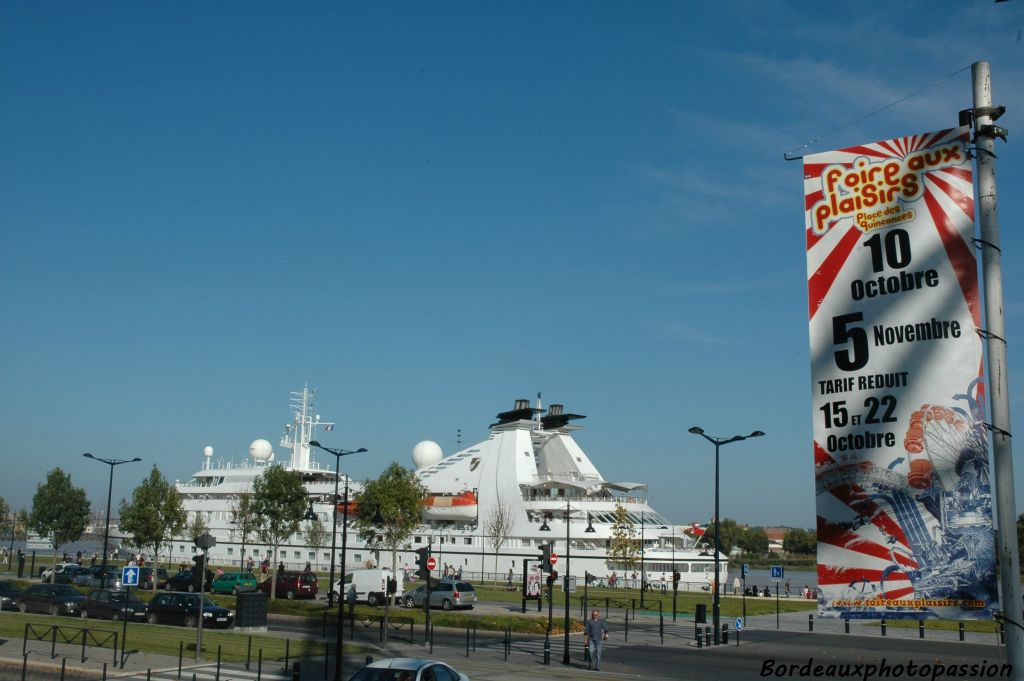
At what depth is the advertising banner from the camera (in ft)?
17.6

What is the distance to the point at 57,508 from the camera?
7644 centimetres

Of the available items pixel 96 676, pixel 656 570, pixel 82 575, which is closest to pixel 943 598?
pixel 96 676

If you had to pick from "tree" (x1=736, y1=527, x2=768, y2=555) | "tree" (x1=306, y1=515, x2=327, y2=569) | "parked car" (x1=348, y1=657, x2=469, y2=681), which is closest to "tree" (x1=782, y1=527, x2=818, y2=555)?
"tree" (x1=736, y1=527, x2=768, y2=555)

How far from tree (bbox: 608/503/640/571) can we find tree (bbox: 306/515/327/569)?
90.7ft

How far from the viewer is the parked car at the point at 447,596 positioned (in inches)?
1708

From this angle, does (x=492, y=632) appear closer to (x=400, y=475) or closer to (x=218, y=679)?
(x=218, y=679)

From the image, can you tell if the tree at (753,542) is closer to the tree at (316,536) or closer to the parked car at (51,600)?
the tree at (316,536)

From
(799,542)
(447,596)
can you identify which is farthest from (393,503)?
(799,542)

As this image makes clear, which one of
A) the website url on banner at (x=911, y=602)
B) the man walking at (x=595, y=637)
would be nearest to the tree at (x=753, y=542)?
the man walking at (x=595, y=637)

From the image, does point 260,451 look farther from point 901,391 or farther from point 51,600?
point 901,391

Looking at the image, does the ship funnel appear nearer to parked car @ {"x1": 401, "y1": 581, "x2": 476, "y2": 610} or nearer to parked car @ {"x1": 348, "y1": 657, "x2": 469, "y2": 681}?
parked car @ {"x1": 401, "y1": 581, "x2": 476, "y2": 610}

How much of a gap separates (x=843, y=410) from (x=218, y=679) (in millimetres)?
17682

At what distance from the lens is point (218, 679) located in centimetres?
1961

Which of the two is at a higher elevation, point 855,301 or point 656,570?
point 855,301
